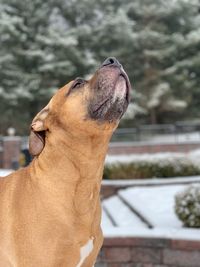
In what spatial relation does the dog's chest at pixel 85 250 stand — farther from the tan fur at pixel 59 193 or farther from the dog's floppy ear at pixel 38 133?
the dog's floppy ear at pixel 38 133

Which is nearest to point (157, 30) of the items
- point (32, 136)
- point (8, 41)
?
point (8, 41)

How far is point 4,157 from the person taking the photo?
13.9m

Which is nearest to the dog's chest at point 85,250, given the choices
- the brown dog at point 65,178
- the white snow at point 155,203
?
the brown dog at point 65,178

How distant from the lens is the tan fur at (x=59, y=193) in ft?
6.47

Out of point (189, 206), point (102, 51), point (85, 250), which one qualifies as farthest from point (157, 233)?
point (102, 51)


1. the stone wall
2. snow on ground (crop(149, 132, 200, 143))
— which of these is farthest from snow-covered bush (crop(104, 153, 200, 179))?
snow on ground (crop(149, 132, 200, 143))

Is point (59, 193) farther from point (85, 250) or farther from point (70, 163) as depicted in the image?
point (85, 250)

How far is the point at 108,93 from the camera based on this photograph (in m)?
1.97

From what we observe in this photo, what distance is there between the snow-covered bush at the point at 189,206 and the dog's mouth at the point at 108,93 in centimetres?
303

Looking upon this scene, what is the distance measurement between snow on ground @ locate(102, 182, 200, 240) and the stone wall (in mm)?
59

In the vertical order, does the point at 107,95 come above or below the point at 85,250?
above

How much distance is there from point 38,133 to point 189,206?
10.3 ft

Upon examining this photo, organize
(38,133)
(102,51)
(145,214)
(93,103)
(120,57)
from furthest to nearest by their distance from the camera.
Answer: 1. (120,57)
2. (102,51)
3. (145,214)
4. (38,133)
5. (93,103)

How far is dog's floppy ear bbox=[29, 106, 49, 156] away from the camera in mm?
2074
